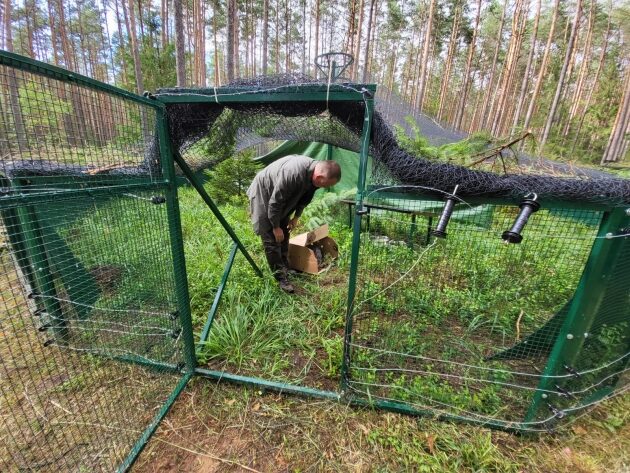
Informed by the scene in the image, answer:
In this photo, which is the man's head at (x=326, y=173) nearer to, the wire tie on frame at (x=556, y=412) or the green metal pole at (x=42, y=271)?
the green metal pole at (x=42, y=271)

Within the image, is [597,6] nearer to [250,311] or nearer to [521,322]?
[521,322]

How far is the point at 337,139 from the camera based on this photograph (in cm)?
264

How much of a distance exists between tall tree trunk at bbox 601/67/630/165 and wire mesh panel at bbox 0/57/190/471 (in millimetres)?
19135

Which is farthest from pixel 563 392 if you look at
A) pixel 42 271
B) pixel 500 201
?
pixel 42 271

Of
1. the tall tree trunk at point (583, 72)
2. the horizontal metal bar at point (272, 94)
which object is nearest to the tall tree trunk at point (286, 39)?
the tall tree trunk at point (583, 72)

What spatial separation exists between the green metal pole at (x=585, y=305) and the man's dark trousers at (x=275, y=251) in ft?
8.70

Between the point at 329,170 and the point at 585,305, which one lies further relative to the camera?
the point at 329,170

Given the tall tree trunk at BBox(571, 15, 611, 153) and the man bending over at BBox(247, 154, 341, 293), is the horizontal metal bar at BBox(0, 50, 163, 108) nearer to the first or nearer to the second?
the man bending over at BBox(247, 154, 341, 293)

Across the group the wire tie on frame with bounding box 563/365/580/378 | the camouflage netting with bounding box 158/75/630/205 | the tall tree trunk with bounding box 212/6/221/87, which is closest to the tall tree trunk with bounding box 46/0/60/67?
the tall tree trunk with bounding box 212/6/221/87

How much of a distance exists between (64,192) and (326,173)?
2.11 metres

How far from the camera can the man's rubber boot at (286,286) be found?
3.52m

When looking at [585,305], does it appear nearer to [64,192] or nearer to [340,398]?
[340,398]

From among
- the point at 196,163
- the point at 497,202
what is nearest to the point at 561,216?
the point at 497,202

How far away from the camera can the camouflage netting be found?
1.56m
